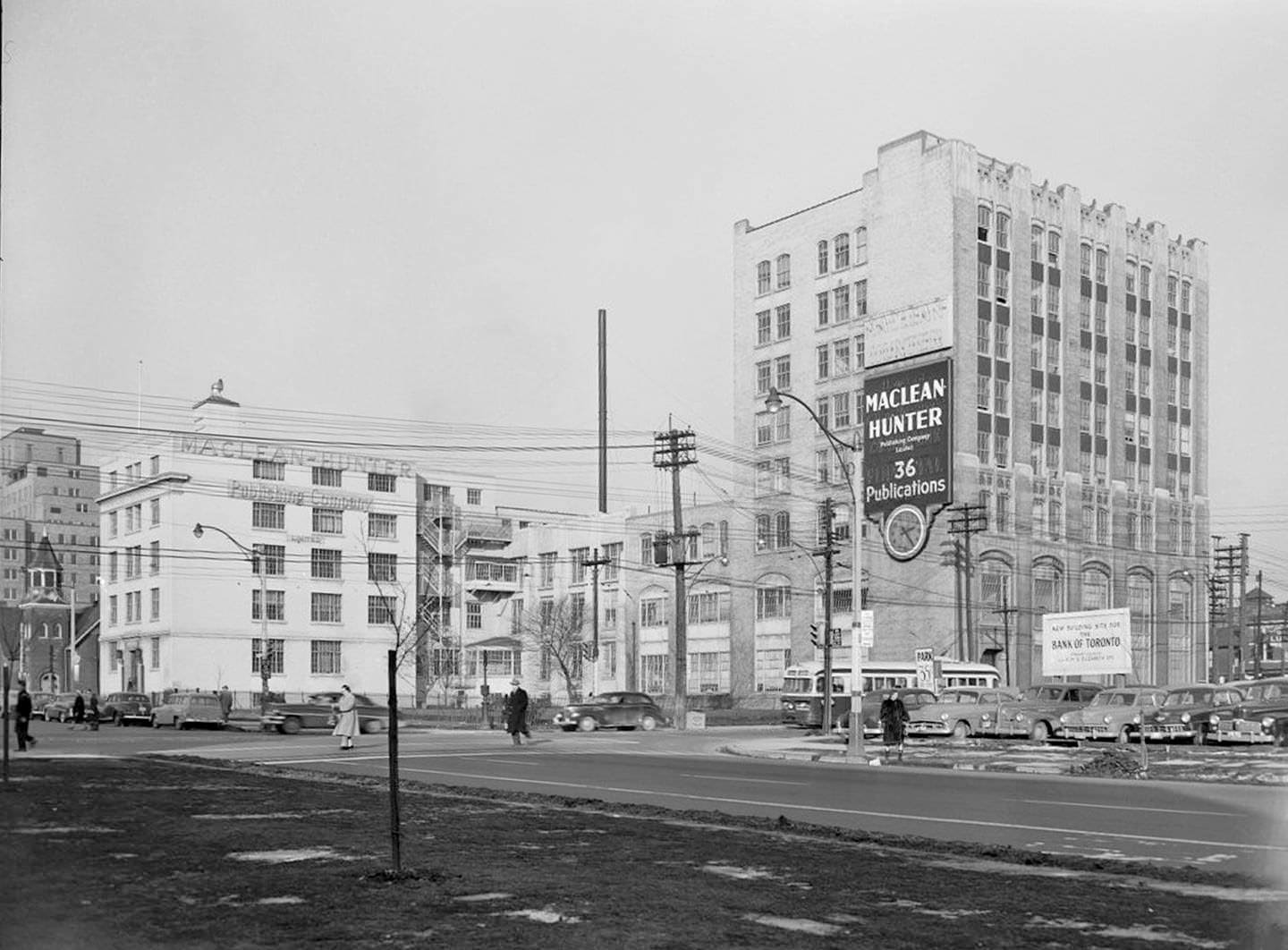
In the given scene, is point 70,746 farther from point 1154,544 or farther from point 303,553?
point 1154,544

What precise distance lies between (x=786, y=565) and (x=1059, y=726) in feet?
145

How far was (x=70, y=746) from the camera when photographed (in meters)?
40.1

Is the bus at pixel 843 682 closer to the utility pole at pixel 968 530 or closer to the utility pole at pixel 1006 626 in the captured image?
the utility pole at pixel 968 530

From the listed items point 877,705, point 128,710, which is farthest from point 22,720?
point 128,710

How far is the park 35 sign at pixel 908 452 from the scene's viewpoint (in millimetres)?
78438

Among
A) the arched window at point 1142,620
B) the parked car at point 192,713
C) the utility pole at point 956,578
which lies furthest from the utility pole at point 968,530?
the parked car at point 192,713

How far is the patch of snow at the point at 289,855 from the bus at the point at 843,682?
39.9 meters

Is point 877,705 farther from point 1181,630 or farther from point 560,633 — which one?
point 560,633

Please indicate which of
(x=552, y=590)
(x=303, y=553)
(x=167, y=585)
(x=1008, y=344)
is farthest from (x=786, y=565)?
(x=167, y=585)

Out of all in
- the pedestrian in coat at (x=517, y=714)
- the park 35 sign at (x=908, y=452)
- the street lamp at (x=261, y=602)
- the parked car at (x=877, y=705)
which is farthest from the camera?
the park 35 sign at (x=908, y=452)

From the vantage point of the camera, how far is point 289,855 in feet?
40.8

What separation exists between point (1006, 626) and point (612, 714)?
29.7 m

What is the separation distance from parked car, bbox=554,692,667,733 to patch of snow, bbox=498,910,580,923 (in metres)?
43.5

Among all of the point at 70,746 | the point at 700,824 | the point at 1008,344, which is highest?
the point at 1008,344
